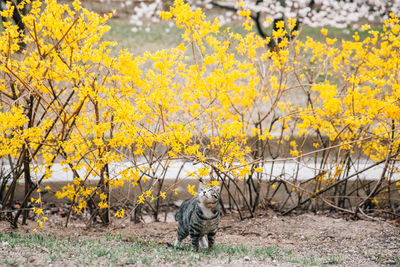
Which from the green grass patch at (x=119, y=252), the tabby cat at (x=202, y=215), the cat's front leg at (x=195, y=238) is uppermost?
the tabby cat at (x=202, y=215)

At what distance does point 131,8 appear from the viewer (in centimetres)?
1252

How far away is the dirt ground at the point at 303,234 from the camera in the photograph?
3.92 metres

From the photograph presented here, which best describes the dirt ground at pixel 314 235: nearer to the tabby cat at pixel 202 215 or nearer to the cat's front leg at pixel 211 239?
the cat's front leg at pixel 211 239

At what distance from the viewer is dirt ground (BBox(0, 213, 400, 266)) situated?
3.92 metres

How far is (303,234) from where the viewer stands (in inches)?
181

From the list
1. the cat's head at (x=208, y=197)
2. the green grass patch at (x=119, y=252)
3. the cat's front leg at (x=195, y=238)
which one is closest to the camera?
the green grass patch at (x=119, y=252)

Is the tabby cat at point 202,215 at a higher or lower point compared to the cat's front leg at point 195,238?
higher

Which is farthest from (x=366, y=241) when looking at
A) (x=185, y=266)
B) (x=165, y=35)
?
(x=165, y=35)

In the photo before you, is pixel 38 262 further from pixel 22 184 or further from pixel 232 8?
pixel 232 8

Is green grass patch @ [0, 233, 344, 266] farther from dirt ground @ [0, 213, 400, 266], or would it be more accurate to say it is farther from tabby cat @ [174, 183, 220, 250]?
dirt ground @ [0, 213, 400, 266]

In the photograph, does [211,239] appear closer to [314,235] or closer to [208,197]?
[208,197]

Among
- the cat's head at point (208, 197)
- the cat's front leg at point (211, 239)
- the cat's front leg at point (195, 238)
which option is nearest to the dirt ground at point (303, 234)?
the cat's front leg at point (211, 239)

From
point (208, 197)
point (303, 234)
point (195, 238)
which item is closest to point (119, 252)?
point (195, 238)

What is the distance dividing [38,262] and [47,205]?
315cm
